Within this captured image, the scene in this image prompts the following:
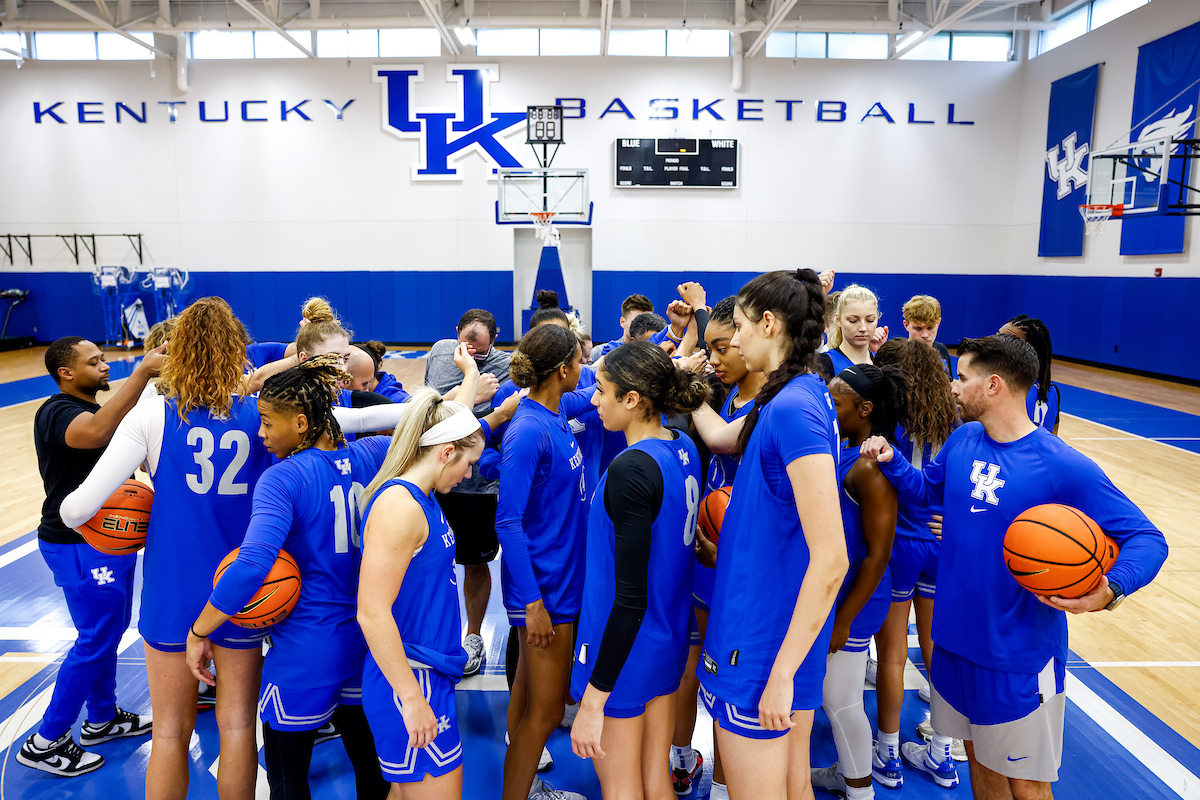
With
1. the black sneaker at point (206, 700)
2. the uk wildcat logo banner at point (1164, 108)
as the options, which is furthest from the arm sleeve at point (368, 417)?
the uk wildcat logo banner at point (1164, 108)

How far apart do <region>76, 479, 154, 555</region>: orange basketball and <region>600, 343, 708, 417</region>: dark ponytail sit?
5.96 feet

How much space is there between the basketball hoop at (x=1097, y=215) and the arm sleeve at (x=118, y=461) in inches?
621

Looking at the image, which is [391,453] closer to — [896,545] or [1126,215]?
[896,545]

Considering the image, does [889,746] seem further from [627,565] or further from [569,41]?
[569,41]

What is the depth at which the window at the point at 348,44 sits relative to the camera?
708 inches

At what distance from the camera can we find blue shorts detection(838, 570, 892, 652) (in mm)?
2715

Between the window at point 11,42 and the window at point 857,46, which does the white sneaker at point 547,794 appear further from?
the window at point 11,42

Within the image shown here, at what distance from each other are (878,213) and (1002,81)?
14.1 feet

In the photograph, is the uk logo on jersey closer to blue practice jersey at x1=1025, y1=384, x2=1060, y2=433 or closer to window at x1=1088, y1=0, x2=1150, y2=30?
blue practice jersey at x1=1025, y1=384, x2=1060, y2=433

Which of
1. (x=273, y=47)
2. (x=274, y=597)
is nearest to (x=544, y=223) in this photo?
(x=273, y=47)

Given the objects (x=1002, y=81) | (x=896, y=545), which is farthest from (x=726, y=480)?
(x=1002, y=81)

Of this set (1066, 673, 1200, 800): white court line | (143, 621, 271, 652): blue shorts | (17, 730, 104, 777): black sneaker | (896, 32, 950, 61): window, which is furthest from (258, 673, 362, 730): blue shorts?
(896, 32, 950, 61): window

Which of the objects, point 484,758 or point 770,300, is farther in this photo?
point 484,758

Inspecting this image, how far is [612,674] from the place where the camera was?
77.8 inches
